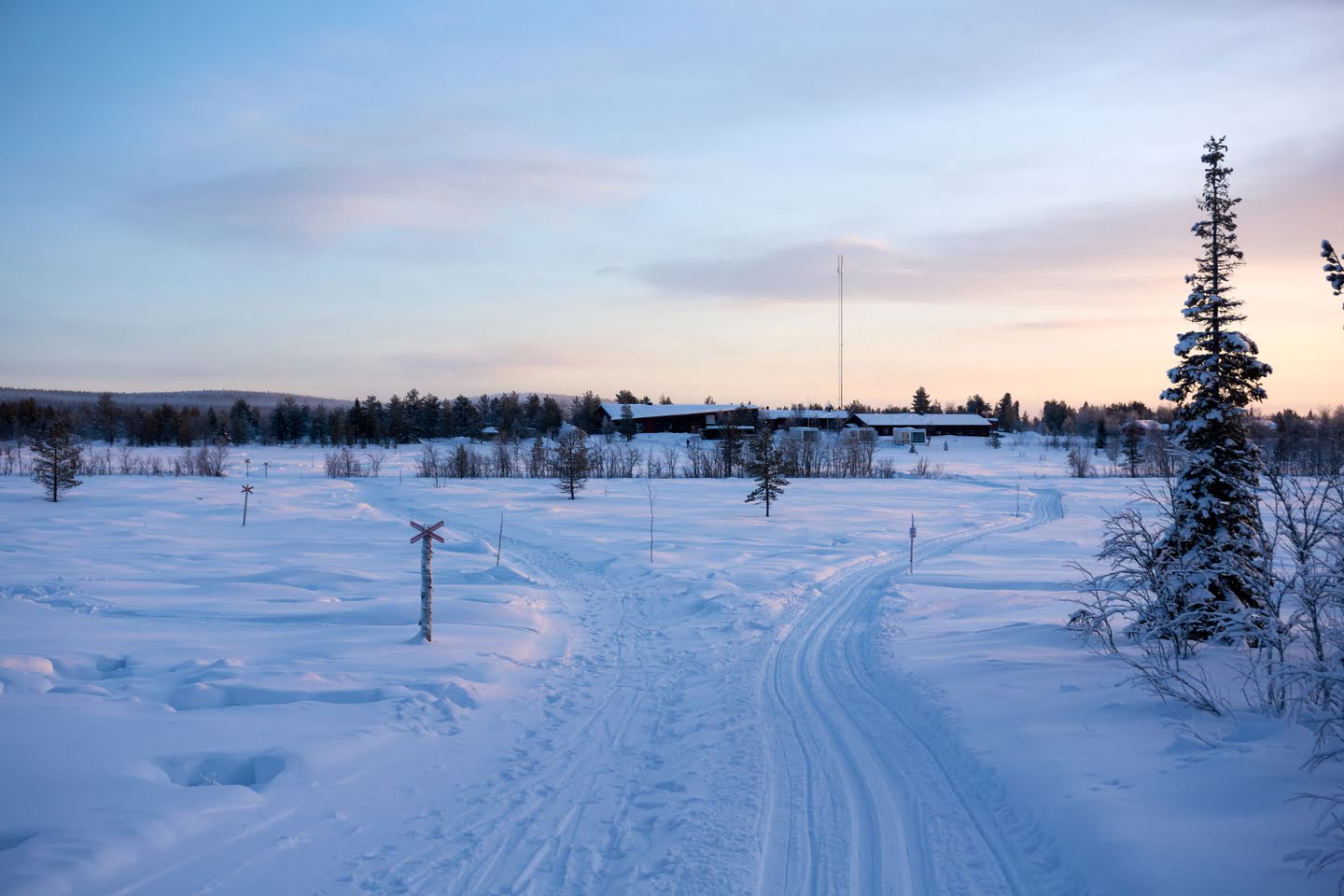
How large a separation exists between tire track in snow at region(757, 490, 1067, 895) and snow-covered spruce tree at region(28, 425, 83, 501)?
39.9 metres

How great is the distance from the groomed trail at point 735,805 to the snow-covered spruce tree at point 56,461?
124 feet

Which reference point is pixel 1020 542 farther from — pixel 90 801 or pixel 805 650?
pixel 90 801

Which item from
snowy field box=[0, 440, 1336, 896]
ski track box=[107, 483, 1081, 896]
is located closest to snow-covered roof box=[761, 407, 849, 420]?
snowy field box=[0, 440, 1336, 896]

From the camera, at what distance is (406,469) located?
67.4 metres

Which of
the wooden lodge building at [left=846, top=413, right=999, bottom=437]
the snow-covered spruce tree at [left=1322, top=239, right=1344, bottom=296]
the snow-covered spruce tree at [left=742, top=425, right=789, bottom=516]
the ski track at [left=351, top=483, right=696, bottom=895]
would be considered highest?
the wooden lodge building at [left=846, top=413, right=999, bottom=437]

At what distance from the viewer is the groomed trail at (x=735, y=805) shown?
4.97 meters

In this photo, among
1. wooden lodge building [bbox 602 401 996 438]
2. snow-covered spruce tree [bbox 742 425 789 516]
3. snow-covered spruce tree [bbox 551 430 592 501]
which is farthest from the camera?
wooden lodge building [bbox 602 401 996 438]

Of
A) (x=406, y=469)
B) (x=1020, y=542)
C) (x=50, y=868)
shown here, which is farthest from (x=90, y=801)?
A: (x=406, y=469)

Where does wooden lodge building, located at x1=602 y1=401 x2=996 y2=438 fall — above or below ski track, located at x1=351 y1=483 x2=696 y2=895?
above

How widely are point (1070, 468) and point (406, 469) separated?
209 feet

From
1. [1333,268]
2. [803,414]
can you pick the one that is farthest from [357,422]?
[1333,268]

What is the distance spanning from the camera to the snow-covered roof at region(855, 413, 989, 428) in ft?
357

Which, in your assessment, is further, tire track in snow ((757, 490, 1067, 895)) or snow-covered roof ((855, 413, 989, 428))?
snow-covered roof ((855, 413, 989, 428))

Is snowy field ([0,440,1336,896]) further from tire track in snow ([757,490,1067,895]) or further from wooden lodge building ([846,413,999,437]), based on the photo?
wooden lodge building ([846,413,999,437])
